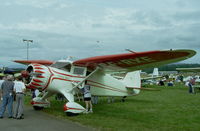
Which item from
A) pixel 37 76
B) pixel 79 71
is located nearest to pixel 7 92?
pixel 37 76

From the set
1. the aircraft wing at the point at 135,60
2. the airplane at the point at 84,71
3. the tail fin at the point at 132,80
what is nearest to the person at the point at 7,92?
the airplane at the point at 84,71

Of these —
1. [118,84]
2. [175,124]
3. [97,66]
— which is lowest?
[175,124]

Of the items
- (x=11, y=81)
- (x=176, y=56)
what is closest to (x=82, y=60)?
(x=11, y=81)

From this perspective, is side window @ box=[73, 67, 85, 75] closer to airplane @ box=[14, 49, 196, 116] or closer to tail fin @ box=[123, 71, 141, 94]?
airplane @ box=[14, 49, 196, 116]

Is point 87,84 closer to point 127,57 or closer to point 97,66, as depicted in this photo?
point 97,66

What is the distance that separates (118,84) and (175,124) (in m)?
5.25

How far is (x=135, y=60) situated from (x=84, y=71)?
2.85 m

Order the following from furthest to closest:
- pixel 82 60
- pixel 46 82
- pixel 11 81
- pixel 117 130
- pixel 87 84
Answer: pixel 87 84
pixel 82 60
pixel 46 82
pixel 11 81
pixel 117 130

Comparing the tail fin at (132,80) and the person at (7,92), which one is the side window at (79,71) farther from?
the tail fin at (132,80)

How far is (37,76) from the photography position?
9.04 m

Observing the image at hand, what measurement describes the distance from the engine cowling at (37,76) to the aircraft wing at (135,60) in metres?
1.66

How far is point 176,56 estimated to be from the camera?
7988 millimetres

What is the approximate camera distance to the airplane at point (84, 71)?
8484 millimetres

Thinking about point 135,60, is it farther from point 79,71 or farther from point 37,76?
point 37,76
